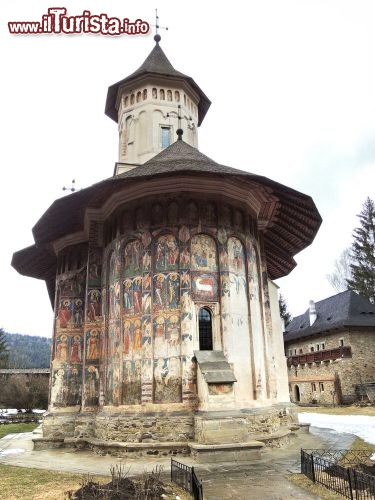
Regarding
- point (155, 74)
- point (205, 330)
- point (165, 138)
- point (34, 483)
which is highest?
point (155, 74)

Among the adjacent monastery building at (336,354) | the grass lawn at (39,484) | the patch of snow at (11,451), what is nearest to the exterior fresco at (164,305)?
the patch of snow at (11,451)

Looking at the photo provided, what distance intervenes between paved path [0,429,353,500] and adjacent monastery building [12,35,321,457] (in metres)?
0.58

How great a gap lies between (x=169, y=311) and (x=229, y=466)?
445cm

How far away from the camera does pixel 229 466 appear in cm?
967

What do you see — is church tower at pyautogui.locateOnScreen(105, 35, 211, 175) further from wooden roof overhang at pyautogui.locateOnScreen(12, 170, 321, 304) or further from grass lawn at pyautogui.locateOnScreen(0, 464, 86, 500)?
grass lawn at pyautogui.locateOnScreen(0, 464, 86, 500)

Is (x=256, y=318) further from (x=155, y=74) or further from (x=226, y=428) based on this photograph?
(x=155, y=74)

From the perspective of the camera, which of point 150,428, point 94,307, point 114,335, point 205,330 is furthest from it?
point 94,307

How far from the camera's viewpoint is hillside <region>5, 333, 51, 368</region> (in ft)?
384

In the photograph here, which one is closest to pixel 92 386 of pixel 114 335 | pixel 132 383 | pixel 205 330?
pixel 114 335

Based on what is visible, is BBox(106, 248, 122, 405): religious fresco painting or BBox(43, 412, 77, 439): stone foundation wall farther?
BBox(43, 412, 77, 439): stone foundation wall

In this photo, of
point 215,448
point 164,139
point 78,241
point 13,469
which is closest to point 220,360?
point 215,448

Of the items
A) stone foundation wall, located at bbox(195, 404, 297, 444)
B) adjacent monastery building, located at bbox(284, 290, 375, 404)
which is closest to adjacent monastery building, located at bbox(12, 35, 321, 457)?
stone foundation wall, located at bbox(195, 404, 297, 444)

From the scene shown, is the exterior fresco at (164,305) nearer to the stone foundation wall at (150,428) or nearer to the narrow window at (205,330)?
the narrow window at (205,330)

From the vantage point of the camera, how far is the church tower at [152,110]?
21031 mm
